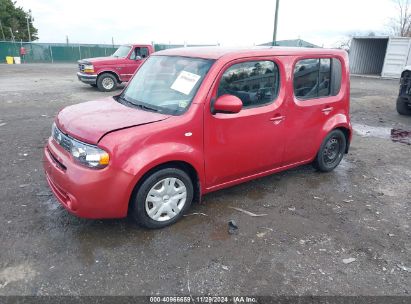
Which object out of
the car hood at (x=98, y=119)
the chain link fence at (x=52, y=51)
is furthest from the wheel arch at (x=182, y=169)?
the chain link fence at (x=52, y=51)

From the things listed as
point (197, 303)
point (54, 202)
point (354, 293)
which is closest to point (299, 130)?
point (354, 293)

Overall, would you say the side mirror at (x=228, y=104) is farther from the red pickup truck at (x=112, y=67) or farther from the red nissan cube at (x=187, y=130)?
the red pickup truck at (x=112, y=67)

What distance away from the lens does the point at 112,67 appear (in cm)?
1330

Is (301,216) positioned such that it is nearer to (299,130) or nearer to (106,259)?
(299,130)

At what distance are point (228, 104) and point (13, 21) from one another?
46103mm

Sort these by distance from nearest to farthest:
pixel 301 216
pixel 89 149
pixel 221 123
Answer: pixel 89 149, pixel 221 123, pixel 301 216

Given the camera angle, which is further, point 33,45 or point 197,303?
point 33,45

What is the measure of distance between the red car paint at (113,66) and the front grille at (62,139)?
10150 millimetres

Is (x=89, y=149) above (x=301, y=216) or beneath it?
above

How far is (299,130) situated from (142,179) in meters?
2.18

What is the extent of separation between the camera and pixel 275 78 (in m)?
4.00

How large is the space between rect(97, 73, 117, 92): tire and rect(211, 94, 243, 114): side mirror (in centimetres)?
1087

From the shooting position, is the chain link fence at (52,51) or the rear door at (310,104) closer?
the rear door at (310,104)

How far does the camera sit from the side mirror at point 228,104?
11.0 ft
